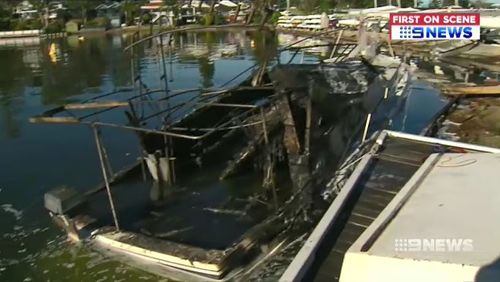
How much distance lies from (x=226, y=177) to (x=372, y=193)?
18.0 ft

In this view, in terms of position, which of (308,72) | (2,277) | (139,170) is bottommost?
(2,277)

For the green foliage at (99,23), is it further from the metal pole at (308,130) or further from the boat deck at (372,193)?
the boat deck at (372,193)

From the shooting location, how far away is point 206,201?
10.6m

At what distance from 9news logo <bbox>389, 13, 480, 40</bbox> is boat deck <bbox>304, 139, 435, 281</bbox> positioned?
23.7 meters

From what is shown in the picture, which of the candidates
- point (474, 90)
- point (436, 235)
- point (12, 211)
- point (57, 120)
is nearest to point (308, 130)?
point (57, 120)

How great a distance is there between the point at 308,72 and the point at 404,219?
620 centimetres

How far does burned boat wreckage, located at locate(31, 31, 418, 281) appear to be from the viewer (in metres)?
8.30

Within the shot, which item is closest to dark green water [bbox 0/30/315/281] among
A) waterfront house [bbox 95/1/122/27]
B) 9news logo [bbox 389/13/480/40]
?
9news logo [bbox 389/13/480/40]

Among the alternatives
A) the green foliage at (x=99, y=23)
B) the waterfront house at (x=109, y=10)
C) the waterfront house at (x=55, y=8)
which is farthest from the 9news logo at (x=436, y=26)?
the waterfront house at (x=55, y=8)

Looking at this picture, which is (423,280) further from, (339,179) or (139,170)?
(139,170)

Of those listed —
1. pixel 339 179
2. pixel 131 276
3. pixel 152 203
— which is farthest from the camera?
pixel 152 203

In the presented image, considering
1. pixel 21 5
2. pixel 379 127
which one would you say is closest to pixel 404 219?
pixel 379 127

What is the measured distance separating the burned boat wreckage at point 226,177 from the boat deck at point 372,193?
1879 mm

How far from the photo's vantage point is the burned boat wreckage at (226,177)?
8305 mm
